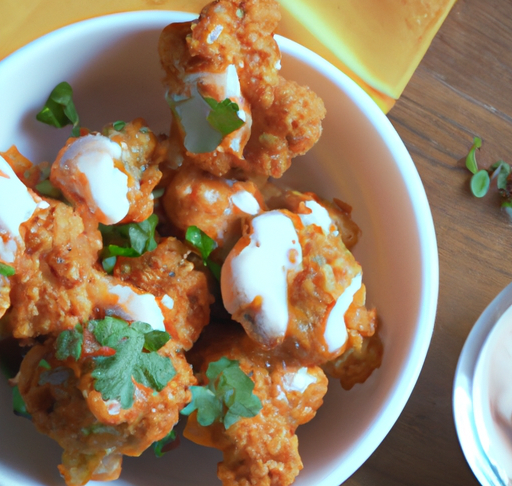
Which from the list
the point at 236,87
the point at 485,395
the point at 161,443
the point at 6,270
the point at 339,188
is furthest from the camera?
the point at 485,395

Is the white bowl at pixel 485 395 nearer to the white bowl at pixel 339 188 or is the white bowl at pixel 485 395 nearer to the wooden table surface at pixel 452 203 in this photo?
the wooden table surface at pixel 452 203

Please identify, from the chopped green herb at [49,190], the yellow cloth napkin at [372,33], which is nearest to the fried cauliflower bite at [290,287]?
the chopped green herb at [49,190]

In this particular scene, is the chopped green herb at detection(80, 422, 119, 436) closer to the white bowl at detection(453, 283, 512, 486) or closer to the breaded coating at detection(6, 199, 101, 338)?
the breaded coating at detection(6, 199, 101, 338)

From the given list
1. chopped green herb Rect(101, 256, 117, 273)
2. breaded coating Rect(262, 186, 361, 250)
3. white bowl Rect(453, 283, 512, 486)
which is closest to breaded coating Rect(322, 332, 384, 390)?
breaded coating Rect(262, 186, 361, 250)

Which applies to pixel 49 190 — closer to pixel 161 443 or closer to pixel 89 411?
pixel 89 411

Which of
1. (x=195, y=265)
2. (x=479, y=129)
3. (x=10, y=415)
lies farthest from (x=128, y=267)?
(x=479, y=129)

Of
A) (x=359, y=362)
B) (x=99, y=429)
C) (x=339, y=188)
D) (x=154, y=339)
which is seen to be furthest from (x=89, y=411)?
(x=339, y=188)
